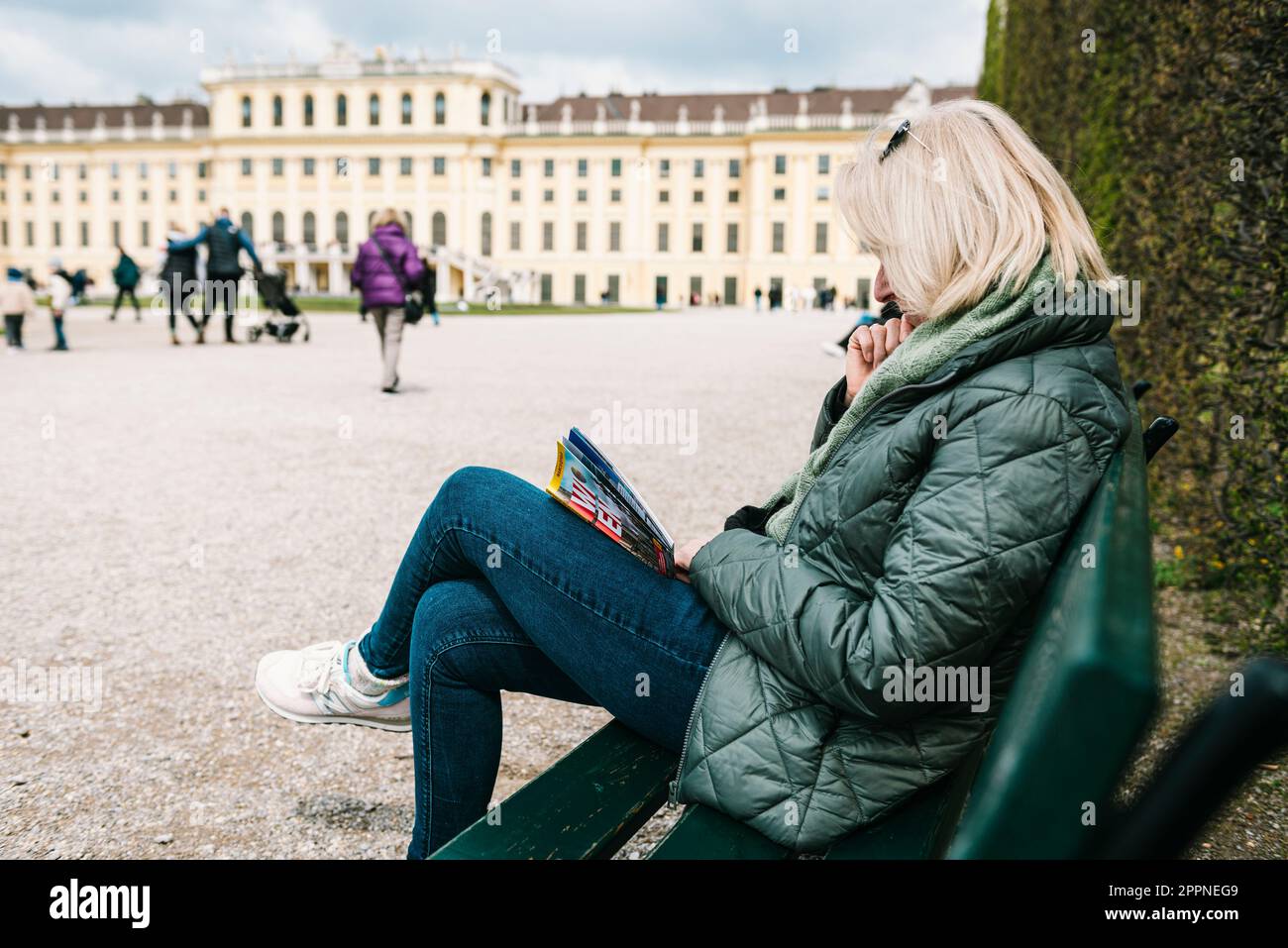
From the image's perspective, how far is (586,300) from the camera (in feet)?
246

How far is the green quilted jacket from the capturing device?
146 cm

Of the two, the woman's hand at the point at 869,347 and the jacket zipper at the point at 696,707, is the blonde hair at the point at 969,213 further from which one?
the jacket zipper at the point at 696,707

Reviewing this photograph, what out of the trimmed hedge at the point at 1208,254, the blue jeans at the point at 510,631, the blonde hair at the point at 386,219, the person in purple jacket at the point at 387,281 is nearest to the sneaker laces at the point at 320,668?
the blue jeans at the point at 510,631

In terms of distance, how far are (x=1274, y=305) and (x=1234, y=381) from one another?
1.25 feet

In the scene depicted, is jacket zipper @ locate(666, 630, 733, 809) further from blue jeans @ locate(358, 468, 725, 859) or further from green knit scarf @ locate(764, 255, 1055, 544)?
green knit scarf @ locate(764, 255, 1055, 544)

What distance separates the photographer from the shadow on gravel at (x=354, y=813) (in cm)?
268

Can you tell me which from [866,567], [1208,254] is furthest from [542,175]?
[866,567]

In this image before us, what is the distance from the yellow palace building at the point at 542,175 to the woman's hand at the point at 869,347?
68.8m

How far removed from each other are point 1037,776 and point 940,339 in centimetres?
92

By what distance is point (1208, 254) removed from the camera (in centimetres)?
425
